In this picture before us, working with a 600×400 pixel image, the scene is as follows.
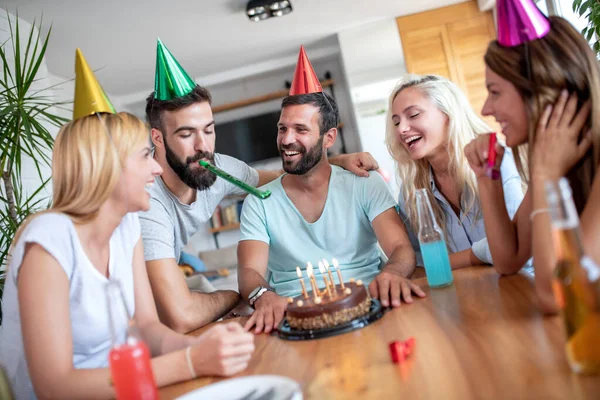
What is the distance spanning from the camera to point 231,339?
107cm

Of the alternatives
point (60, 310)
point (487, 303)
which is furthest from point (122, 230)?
point (487, 303)

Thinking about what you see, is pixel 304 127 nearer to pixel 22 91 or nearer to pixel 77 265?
pixel 77 265

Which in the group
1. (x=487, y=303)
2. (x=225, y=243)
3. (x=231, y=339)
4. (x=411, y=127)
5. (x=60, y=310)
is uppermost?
(x=411, y=127)

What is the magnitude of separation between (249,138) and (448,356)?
672 centimetres

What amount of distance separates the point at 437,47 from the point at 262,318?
16.8 ft

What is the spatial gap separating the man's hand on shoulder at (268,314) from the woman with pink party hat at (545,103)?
662 mm

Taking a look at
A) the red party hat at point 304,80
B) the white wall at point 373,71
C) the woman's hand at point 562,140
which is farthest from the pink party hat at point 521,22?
the white wall at point 373,71

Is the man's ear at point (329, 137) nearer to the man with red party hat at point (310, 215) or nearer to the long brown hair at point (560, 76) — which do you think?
the man with red party hat at point (310, 215)

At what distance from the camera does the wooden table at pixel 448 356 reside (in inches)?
30.4

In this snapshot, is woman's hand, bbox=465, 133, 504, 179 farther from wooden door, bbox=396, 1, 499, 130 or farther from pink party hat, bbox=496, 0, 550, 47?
wooden door, bbox=396, 1, 499, 130

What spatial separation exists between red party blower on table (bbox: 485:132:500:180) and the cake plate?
430 mm

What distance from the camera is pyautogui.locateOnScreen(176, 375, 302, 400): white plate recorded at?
2.86 ft

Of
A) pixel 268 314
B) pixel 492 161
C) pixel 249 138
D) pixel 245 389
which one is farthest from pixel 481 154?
pixel 249 138

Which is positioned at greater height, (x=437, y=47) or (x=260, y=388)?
(x=437, y=47)
